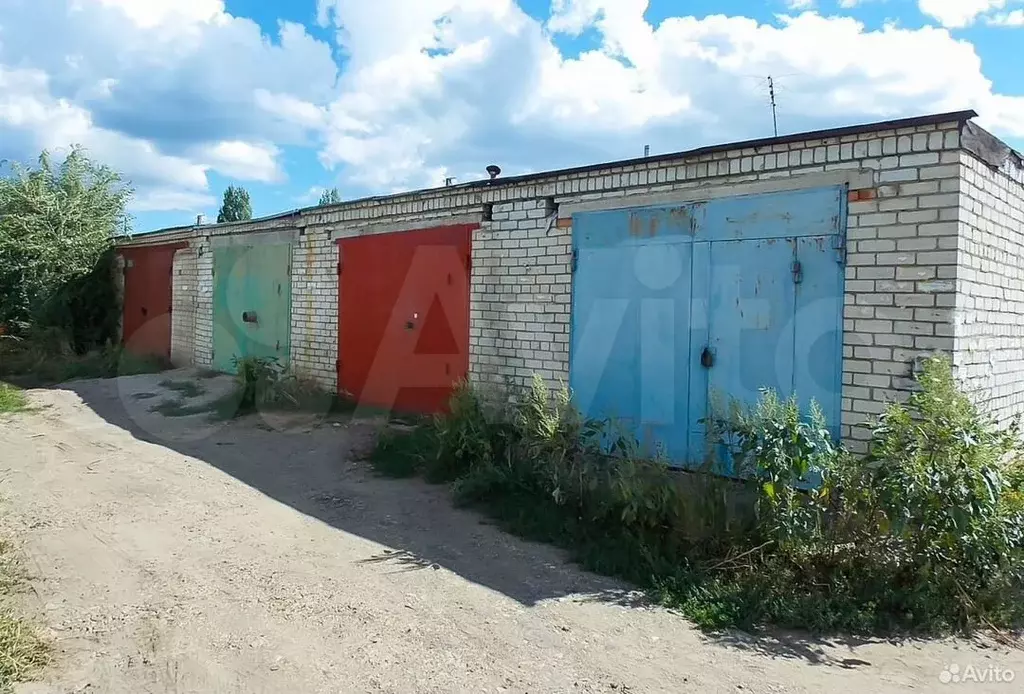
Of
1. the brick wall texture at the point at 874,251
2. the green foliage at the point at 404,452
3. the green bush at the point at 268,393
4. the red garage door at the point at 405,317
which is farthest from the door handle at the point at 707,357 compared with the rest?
the green bush at the point at 268,393

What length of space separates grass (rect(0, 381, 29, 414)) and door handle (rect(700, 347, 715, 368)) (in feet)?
25.4

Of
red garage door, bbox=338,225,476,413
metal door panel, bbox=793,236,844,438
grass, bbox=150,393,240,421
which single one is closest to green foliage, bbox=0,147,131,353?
grass, bbox=150,393,240,421

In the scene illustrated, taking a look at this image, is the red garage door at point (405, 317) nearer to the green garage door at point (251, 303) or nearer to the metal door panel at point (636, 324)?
the green garage door at point (251, 303)

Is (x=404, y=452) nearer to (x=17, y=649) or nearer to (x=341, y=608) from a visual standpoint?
(x=341, y=608)

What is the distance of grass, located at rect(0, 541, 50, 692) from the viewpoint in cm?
280

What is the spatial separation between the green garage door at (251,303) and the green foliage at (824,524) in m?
5.90

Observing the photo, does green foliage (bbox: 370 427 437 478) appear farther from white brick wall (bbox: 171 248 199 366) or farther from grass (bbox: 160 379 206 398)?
white brick wall (bbox: 171 248 199 366)

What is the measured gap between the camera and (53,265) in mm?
13695

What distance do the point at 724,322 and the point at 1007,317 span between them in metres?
1.84

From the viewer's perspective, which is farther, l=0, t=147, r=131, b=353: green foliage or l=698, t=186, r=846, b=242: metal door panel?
l=0, t=147, r=131, b=353: green foliage

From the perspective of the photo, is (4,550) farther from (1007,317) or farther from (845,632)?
(1007,317)

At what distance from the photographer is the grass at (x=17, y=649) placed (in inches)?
110

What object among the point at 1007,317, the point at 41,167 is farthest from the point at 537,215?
the point at 41,167

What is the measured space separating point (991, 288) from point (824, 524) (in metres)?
2.09
